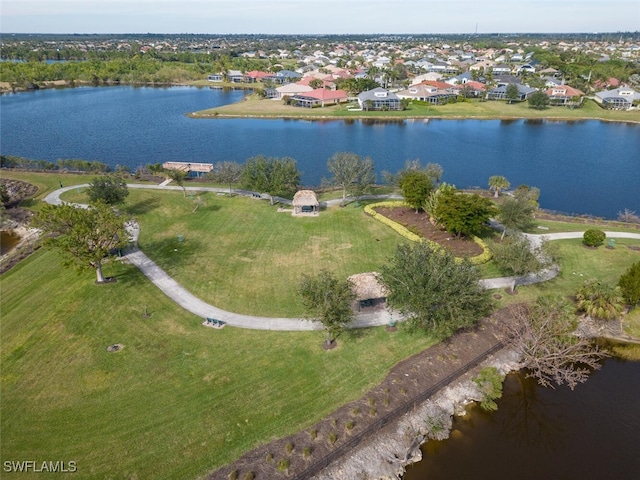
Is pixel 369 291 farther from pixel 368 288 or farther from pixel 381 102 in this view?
pixel 381 102

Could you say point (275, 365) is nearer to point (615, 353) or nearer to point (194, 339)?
point (194, 339)

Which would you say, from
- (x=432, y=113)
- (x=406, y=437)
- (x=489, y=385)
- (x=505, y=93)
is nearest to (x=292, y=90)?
(x=432, y=113)

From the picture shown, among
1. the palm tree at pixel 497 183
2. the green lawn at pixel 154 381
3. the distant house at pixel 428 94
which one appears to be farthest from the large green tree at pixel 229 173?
the distant house at pixel 428 94

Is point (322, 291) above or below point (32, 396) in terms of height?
above

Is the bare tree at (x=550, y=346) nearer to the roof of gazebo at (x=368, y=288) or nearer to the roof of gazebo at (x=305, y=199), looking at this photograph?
the roof of gazebo at (x=368, y=288)

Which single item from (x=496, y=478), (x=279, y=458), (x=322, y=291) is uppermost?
(x=322, y=291)

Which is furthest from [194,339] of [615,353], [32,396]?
[615,353]
